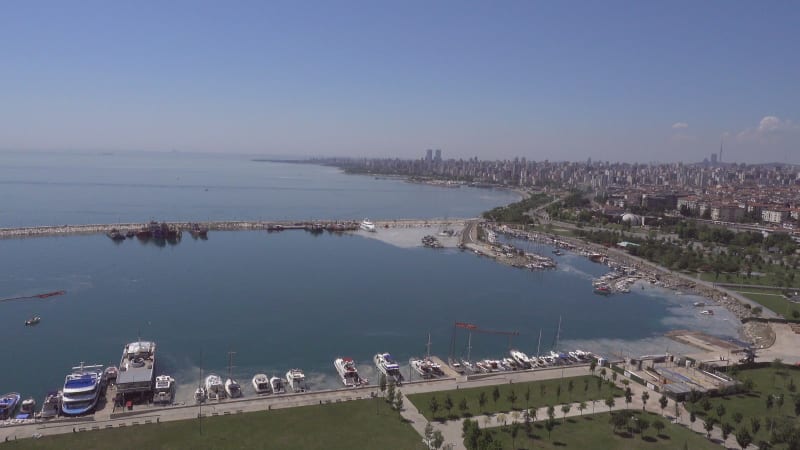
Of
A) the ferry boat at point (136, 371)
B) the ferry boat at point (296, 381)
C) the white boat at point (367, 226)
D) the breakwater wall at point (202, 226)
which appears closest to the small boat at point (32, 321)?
the ferry boat at point (136, 371)

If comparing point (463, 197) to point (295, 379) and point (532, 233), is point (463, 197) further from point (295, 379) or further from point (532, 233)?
point (295, 379)

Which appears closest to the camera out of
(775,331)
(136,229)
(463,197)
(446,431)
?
(446,431)

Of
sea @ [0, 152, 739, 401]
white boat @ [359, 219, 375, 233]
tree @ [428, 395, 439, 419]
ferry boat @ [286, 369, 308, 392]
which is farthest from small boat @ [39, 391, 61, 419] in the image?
white boat @ [359, 219, 375, 233]

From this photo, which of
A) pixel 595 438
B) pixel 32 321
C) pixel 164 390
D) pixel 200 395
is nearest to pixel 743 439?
pixel 595 438

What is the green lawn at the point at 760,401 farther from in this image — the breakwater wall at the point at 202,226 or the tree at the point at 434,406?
the breakwater wall at the point at 202,226

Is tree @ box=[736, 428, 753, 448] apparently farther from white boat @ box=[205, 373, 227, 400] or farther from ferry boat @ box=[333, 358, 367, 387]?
white boat @ box=[205, 373, 227, 400]

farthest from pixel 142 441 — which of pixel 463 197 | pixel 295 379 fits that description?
pixel 463 197
